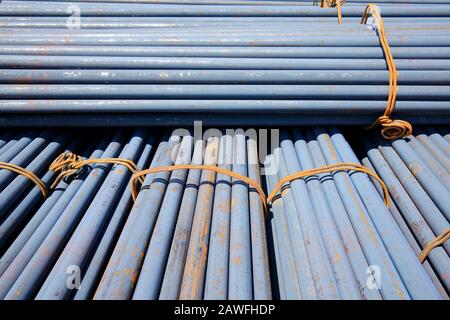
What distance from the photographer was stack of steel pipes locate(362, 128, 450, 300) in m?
1.69

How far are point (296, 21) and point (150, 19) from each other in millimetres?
1256

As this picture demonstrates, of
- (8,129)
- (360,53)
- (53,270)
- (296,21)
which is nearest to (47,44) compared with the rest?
(8,129)

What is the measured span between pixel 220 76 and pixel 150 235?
3.82 feet

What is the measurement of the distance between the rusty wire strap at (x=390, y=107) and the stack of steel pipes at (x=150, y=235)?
0.97 metres

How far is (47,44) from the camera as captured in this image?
222cm

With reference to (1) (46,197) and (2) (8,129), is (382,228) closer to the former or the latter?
(1) (46,197)

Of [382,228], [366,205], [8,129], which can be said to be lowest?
[382,228]

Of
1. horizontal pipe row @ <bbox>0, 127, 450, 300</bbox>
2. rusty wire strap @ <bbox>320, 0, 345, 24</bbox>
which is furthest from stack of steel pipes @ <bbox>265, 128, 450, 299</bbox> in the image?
rusty wire strap @ <bbox>320, 0, 345, 24</bbox>

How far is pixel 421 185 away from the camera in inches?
77.7

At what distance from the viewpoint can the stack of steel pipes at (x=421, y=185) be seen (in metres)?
1.69

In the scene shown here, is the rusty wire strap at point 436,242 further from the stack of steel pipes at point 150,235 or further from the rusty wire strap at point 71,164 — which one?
the rusty wire strap at point 71,164

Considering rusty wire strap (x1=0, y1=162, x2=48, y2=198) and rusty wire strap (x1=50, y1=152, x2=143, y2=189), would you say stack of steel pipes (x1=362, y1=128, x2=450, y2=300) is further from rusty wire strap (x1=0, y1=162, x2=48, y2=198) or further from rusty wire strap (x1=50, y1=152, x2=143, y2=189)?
rusty wire strap (x1=0, y1=162, x2=48, y2=198)

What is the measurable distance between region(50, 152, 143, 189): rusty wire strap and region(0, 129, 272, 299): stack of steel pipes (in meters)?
Answer: 0.05
